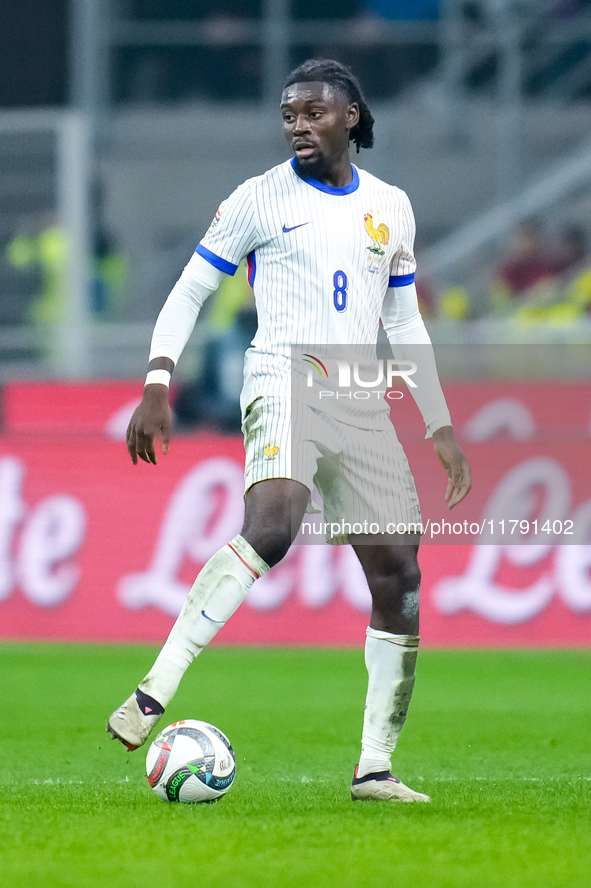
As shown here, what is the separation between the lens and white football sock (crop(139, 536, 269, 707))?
3.84 metres

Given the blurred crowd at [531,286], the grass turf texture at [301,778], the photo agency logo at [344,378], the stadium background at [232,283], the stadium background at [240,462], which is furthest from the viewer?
the blurred crowd at [531,286]

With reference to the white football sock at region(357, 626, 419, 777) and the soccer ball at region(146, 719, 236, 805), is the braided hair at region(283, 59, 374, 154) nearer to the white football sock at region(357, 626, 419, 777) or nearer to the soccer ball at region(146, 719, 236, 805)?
the white football sock at region(357, 626, 419, 777)

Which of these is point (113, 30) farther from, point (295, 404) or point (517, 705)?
point (295, 404)

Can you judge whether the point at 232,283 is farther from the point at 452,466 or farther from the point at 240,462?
the point at 452,466

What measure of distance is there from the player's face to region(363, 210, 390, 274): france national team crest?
0.63 feet

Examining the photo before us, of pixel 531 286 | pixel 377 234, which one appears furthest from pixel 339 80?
pixel 531 286

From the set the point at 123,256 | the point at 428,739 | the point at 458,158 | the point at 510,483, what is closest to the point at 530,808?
the point at 428,739

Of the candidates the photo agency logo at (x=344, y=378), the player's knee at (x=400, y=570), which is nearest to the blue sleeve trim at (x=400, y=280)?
the photo agency logo at (x=344, y=378)

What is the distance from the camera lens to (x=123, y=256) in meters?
13.8

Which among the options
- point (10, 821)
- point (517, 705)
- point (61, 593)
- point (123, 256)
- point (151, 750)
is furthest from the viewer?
point (123, 256)

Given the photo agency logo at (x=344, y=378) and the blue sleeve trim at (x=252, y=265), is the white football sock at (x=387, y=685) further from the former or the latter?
the blue sleeve trim at (x=252, y=265)

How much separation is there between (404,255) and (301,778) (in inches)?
66.1

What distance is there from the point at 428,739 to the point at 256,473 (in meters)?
2.10

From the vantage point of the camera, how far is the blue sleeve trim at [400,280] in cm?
432
